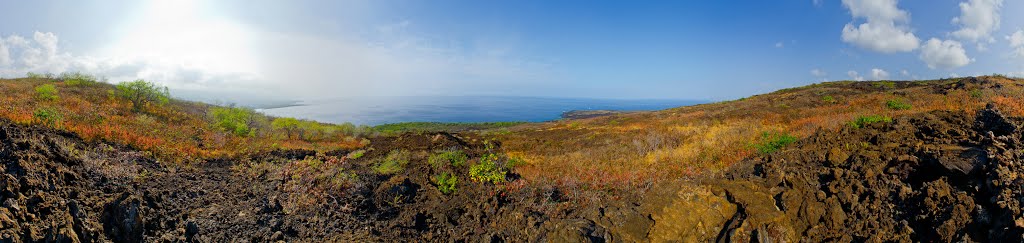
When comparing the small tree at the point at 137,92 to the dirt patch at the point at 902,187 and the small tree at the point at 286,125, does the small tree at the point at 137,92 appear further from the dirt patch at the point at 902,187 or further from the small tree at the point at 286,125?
the dirt patch at the point at 902,187

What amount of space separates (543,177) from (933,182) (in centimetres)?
763

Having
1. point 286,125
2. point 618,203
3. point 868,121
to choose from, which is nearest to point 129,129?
point 286,125

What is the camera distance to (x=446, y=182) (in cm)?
1080

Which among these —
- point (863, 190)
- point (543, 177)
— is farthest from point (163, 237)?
point (863, 190)

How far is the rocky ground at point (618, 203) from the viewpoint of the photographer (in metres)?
6.50

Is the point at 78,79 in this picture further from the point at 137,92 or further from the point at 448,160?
the point at 448,160

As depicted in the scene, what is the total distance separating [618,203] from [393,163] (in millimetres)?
8174

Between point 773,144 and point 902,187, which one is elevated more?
point 773,144

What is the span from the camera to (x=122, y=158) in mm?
10930

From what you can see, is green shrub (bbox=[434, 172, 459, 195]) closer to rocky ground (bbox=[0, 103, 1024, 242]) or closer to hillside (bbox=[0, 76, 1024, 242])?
hillside (bbox=[0, 76, 1024, 242])

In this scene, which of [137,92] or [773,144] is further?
[137,92]

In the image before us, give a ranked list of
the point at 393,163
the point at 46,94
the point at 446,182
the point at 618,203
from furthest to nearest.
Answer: the point at 46,94
the point at 393,163
the point at 446,182
the point at 618,203

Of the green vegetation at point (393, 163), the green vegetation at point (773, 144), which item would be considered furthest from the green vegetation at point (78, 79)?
the green vegetation at point (773, 144)

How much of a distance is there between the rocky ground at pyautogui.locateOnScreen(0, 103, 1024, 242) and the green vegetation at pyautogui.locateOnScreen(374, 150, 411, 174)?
72.2 inches
